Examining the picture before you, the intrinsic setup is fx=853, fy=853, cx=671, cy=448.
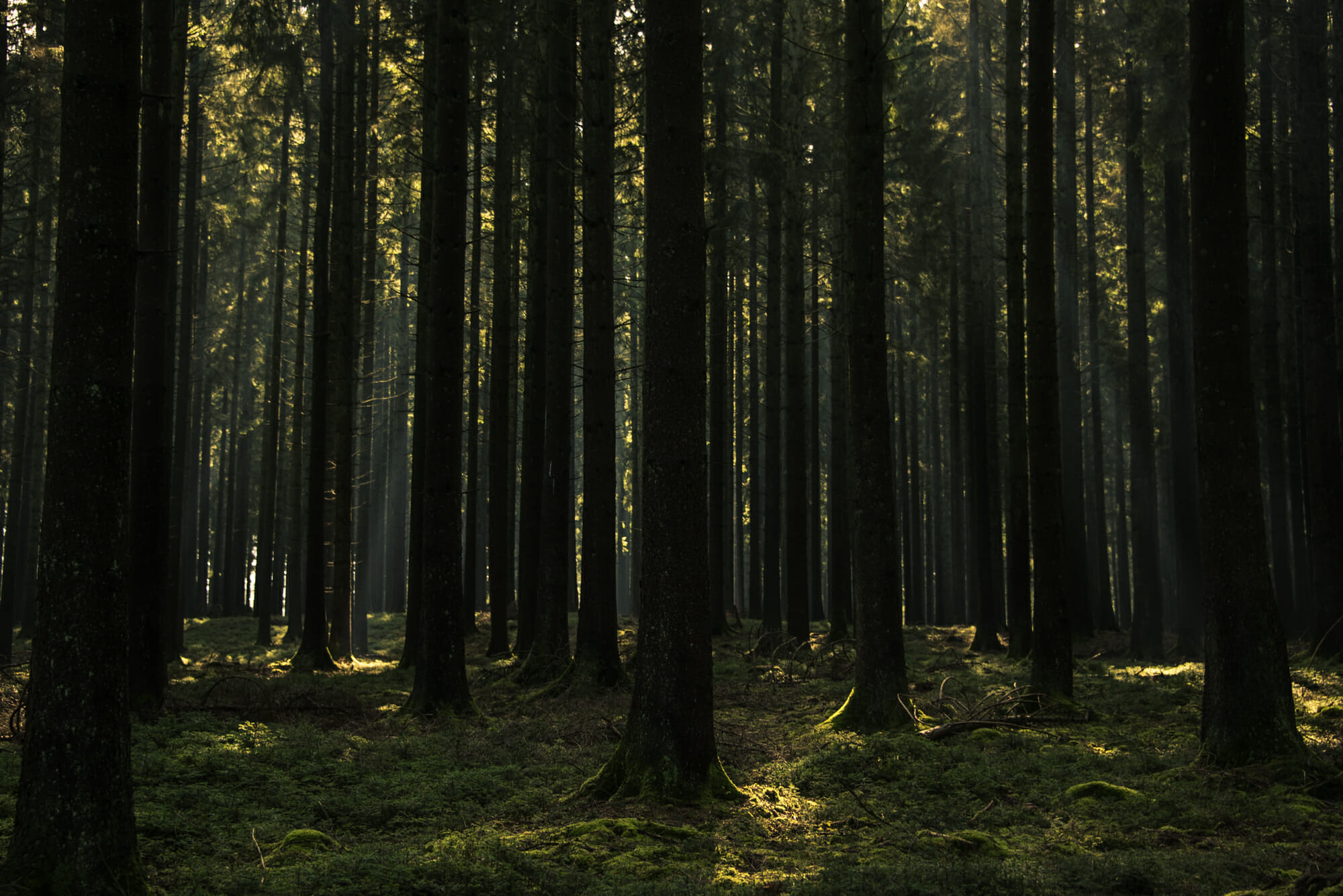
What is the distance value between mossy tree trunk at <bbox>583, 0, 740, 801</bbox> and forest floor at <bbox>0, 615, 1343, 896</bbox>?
352 millimetres

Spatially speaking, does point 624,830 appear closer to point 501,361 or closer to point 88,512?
point 88,512

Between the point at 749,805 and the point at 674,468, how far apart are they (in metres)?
2.59

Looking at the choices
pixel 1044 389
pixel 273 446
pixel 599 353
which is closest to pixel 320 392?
pixel 599 353

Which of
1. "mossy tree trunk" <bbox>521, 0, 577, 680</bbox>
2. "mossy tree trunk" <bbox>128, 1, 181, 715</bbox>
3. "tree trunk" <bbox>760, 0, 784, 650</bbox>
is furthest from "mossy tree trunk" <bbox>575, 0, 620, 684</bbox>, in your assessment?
"mossy tree trunk" <bbox>128, 1, 181, 715</bbox>

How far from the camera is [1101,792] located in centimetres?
676

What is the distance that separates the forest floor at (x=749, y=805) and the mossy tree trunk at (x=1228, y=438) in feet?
1.62

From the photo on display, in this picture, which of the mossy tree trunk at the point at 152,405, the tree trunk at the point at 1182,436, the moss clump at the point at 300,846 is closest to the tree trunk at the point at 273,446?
the mossy tree trunk at the point at 152,405

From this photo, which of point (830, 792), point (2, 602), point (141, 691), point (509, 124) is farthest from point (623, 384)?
point (830, 792)

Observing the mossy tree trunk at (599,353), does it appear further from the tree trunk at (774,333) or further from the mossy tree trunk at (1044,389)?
the mossy tree trunk at (1044,389)

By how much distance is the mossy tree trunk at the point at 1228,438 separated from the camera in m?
7.14

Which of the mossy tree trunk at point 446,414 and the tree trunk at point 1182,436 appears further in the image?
the tree trunk at point 1182,436

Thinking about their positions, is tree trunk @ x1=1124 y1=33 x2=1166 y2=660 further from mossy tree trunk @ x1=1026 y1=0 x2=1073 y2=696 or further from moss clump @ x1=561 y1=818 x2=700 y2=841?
moss clump @ x1=561 y1=818 x2=700 y2=841

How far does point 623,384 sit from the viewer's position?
4162 centimetres

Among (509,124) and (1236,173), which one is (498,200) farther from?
(1236,173)
